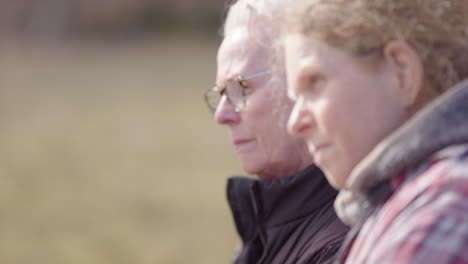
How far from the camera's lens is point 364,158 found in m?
1.41

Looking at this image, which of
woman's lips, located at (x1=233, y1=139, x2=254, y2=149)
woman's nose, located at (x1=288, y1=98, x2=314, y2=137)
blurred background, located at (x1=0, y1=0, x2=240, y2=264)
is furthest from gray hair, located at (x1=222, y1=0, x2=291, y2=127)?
blurred background, located at (x1=0, y1=0, x2=240, y2=264)

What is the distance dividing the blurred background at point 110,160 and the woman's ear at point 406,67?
5.80 meters

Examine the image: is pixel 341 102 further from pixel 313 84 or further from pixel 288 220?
pixel 288 220

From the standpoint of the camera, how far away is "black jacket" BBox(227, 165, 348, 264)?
2059 mm

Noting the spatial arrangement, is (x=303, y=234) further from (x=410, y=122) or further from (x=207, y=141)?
(x=207, y=141)

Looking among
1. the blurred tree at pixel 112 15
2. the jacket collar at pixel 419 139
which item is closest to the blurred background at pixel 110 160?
the blurred tree at pixel 112 15

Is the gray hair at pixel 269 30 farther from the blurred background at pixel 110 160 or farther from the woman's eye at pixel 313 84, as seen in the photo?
the blurred background at pixel 110 160

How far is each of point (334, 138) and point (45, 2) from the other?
2747 centimetres

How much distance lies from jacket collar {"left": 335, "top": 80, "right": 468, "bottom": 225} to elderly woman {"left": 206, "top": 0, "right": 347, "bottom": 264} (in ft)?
2.57

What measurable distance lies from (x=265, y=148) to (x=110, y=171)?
778cm

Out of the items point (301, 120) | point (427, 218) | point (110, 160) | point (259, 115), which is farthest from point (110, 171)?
point (427, 218)

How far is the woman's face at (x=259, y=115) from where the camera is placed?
225 centimetres

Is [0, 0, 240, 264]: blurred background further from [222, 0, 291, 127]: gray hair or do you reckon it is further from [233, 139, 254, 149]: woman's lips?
[222, 0, 291, 127]: gray hair

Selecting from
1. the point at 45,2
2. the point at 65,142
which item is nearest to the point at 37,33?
the point at 45,2
